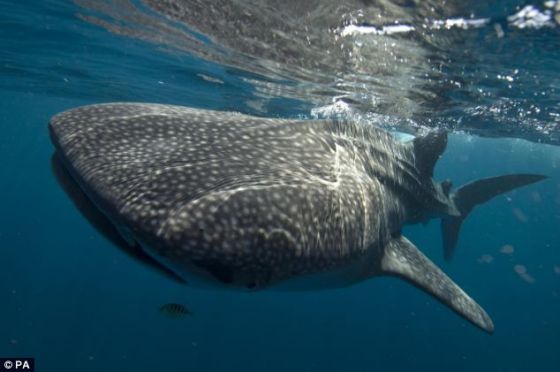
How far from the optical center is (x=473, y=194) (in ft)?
34.6

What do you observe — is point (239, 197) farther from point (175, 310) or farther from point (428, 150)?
point (175, 310)

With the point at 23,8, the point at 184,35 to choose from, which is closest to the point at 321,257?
the point at 184,35

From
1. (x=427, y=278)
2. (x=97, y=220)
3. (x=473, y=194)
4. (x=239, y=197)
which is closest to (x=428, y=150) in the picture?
(x=473, y=194)

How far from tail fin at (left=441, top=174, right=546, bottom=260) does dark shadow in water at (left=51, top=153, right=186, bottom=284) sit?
8.65 metres

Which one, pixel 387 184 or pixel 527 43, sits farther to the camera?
pixel 527 43

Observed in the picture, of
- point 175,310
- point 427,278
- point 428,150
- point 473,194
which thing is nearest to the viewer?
point 427,278

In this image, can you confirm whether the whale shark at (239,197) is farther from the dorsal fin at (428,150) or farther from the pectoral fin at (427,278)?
the dorsal fin at (428,150)

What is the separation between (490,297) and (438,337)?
158ft

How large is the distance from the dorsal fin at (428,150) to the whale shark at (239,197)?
9.47 feet

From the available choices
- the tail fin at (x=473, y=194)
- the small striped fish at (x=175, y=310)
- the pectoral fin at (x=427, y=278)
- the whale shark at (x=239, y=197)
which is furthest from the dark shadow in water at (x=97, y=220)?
the tail fin at (x=473, y=194)

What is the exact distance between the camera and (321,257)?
329 cm

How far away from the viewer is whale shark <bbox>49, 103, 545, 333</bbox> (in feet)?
8.61

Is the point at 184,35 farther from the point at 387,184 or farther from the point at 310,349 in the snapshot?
the point at 310,349

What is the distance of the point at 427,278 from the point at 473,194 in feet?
19.5
